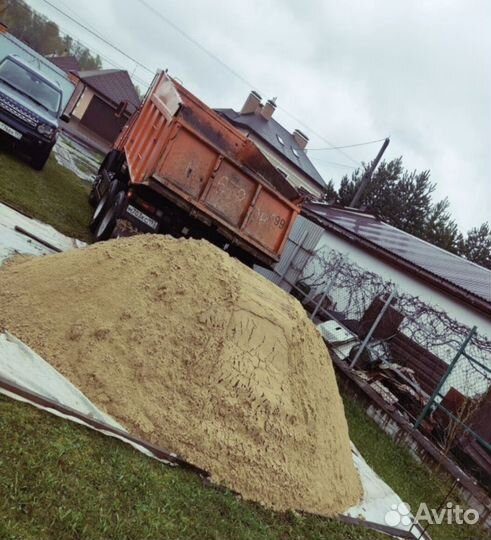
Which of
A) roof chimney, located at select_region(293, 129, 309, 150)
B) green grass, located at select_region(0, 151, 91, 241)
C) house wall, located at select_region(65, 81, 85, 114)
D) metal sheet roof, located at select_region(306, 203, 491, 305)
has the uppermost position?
roof chimney, located at select_region(293, 129, 309, 150)

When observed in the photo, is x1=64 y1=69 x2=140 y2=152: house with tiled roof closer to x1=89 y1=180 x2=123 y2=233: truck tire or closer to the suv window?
the suv window

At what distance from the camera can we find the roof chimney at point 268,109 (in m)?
36.9

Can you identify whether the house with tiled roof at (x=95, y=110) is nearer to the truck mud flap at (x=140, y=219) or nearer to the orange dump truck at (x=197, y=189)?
the orange dump truck at (x=197, y=189)

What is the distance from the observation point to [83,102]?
36.2 meters

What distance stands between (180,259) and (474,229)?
34.4 metres

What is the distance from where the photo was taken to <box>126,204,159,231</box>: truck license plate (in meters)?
8.22

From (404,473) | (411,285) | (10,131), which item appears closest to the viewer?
(404,473)

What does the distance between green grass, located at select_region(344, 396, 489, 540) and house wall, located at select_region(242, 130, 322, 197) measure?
27254 millimetres

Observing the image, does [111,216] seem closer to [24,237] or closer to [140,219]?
[140,219]

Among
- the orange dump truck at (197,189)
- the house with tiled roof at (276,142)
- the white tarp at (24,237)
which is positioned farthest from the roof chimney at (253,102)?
the white tarp at (24,237)

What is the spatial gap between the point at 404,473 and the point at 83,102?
117 ft

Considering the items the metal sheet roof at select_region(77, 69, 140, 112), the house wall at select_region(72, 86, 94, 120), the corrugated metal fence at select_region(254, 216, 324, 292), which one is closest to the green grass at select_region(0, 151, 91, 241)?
the corrugated metal fence at select_region(254, 216, 324, 292)
